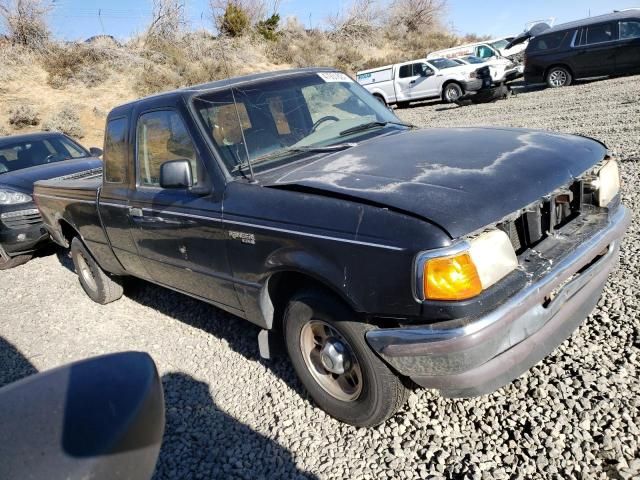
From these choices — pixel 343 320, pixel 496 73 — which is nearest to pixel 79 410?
pixel 343 320

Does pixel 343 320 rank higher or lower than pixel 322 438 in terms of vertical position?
higher

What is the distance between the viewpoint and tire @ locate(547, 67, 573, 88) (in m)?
15.7

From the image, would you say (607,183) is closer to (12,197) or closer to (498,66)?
(12,197)

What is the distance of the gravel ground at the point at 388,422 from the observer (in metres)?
2.39

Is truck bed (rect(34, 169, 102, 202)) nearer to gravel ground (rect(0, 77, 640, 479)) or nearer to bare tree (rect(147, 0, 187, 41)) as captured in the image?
gravel ground (rect(0, 77, 640, 479))

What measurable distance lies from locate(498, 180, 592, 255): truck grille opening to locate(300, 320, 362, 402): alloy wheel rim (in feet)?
3.30

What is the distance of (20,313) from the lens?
208 inches

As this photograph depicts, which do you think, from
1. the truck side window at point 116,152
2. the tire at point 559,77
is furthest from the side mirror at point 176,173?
the tire at point 559,77

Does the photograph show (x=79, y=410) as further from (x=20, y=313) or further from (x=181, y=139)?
(x=20, y=313)

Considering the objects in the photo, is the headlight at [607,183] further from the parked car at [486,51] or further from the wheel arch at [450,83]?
the parked car at [486,51]

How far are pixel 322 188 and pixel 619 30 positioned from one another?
Result: 623 inches

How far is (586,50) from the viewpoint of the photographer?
48.8 feet

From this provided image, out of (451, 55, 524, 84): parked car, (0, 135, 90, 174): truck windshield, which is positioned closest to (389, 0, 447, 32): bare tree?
(451, 55, 524, 84): parked car

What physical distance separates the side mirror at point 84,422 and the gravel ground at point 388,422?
152 cm
